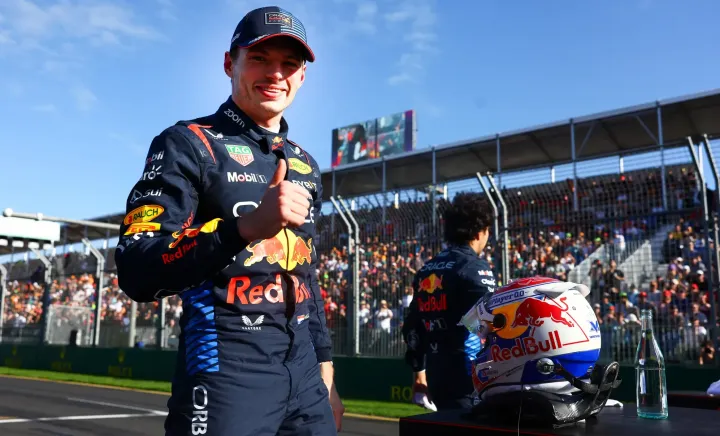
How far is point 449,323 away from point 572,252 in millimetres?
5257

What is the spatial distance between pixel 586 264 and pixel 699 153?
6.81 ft

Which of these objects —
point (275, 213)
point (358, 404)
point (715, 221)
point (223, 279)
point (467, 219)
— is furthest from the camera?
point (358, 404)

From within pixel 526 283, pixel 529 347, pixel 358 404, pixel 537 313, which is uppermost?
pixel 526 283

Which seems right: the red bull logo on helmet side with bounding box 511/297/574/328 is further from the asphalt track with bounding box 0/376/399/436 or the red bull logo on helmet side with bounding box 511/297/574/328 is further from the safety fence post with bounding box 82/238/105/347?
the safety fence post with bounding box 82/238/105/347

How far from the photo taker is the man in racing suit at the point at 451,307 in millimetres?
3777

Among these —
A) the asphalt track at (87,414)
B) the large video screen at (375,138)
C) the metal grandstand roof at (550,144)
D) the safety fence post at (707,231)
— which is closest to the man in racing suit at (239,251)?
the asphalt track at (87,414)

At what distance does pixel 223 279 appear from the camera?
69.3 inches

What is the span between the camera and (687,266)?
7953mm

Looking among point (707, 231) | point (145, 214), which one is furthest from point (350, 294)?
point (145, 214)

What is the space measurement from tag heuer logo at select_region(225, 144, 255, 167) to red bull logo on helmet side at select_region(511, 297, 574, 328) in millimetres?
979

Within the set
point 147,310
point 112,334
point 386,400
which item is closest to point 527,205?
point 386,400

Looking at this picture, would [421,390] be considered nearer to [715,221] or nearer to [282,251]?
[282,251]

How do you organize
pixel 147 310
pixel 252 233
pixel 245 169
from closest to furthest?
1. pixel 252 233
2. pixel 245 169
3. pixel 147 310

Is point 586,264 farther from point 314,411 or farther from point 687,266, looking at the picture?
point 314,411
